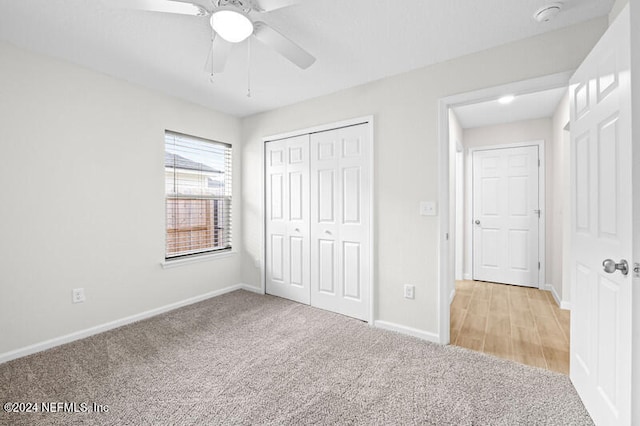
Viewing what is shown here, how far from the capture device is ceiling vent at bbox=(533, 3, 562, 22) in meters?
1.76

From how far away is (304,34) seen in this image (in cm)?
209

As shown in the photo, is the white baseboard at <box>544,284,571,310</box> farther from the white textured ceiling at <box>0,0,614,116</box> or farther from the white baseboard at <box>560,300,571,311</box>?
the white textured ceiling at <box>0,0,614,116</box>

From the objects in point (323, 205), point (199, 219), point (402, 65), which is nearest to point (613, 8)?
point (402, 65)

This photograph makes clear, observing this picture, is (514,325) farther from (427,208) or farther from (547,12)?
(547,12)

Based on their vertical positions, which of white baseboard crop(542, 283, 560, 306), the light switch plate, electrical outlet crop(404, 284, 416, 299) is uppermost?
the light switch plate

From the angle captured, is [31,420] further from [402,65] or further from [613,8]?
[613,8]

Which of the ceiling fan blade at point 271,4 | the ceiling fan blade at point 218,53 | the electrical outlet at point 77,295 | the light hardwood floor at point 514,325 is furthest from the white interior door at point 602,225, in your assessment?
the electrical outlet at point 77,295

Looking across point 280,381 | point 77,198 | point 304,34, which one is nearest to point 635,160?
point 304,34

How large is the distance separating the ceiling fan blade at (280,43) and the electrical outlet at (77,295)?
2579mm

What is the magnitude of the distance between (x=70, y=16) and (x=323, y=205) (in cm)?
247

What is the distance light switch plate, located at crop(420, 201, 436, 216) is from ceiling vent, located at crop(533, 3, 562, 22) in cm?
139

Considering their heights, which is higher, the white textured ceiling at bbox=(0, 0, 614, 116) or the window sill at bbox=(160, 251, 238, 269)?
the white textured ceiling at bbox=(0, 0, 614, 116)

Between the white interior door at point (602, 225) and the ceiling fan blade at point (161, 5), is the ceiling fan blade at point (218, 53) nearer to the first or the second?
the ceiling fan blade at point (161, 5)

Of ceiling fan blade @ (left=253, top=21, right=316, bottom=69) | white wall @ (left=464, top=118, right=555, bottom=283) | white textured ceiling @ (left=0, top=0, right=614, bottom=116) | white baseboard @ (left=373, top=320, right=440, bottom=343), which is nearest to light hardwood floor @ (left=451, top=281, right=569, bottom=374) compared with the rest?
white baseboard @ (left=373, top=320, right=440, bottom=343)
